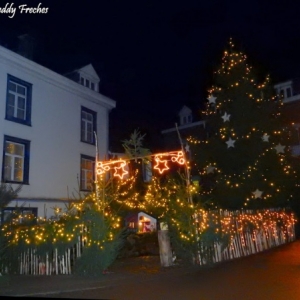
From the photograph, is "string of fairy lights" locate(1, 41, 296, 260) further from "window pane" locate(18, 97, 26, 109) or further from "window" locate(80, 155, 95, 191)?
"window pane" locate(18, 97, 26, 109)

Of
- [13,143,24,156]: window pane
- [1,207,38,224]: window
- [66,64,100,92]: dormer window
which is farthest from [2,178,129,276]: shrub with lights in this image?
[66,64,100,92]: dormer window

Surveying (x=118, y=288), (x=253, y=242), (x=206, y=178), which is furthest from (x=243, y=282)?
(x=206, y=178)

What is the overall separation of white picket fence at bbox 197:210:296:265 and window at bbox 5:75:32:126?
9891 millimetres

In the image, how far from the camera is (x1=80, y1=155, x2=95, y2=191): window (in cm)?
2369

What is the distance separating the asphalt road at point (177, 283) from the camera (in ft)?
31.3

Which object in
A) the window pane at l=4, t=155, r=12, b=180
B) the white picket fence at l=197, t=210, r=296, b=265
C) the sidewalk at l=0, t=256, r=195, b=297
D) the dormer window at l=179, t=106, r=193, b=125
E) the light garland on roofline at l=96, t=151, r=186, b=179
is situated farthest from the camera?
the dormer window at l=179, t=106, r=193, b=125

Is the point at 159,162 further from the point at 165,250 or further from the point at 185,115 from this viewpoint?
the point at 185,115

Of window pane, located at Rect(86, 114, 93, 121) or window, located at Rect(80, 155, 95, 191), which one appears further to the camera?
window pane, located at Rect(86, 114, 93, 121)

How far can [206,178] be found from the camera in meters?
27.8

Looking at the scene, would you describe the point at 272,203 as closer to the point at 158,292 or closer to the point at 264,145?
the point at 264,145

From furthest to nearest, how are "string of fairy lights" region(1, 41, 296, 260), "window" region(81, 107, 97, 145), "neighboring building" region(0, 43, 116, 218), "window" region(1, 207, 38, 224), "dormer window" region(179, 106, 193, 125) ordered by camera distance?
"dormer window" region(179, 106, 193, 125), "window" region(81, 107, 97, 145), "neighboring building" region(0, 43, 116, 218), "string of fairy lights" region(1, 41, 296, 260), "window" region(1, 207, 38, 224)

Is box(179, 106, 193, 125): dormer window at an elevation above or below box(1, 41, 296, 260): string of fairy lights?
above

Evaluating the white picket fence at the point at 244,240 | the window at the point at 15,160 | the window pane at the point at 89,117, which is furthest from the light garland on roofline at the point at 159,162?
the window pane at the point at 89,117

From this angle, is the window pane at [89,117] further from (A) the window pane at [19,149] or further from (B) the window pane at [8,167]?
(B) the window pane at [8,167]
